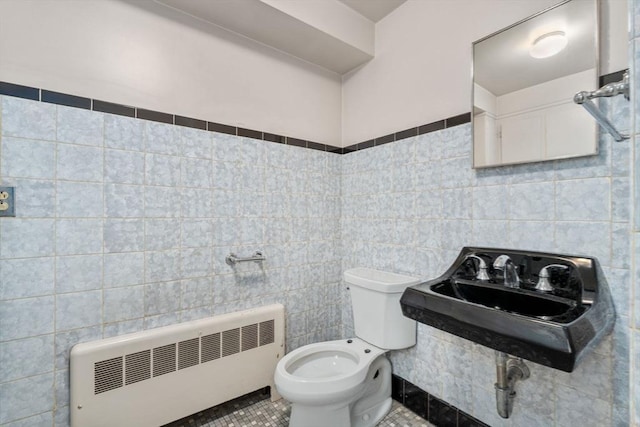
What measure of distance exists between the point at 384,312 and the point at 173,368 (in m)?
1.11

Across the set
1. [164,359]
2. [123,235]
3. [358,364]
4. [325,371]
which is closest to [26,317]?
[123,235]

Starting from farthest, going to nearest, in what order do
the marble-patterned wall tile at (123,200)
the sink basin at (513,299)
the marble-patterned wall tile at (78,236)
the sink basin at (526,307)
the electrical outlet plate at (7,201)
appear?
the marble-patterned wall tile at (123,200) < the marble-patterned wall tile at (78,236) < the electrical outlet plate at (7,201) < the sink basin at (513,299) < the sink basin at (526,307)

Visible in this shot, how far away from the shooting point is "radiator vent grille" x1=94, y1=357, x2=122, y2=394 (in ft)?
4.26

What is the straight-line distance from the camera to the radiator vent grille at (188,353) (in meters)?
1.50

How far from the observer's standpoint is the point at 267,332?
1766 millimetres

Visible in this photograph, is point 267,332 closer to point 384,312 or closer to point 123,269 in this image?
point 384,312

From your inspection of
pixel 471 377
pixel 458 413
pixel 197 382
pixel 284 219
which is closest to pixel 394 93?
pixel 284 219

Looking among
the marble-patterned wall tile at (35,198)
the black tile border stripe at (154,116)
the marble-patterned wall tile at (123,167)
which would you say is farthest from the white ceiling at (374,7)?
the marble-patterned wall tile at (35,198)

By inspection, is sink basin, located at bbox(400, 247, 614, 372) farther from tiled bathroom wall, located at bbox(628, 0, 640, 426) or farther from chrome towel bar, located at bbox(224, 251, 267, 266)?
chrome towel bar, located at bbox(224, 251, 267, 266)

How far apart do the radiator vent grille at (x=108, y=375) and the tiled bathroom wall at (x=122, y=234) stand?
127 mm

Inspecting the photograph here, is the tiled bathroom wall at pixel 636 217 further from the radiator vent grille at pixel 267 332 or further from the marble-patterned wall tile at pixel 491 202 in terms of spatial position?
the radiator vent grille at pixel 267 332

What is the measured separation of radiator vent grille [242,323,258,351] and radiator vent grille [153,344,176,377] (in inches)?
14.1

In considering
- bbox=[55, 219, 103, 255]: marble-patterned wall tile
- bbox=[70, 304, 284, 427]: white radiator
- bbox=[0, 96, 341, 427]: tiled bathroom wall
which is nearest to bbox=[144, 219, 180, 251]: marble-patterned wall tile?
bbox=[0, 96, 341, 427]: tiled bathroom wall

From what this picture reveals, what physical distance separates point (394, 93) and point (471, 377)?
1.62 meters
